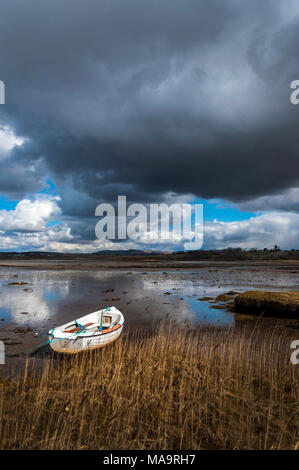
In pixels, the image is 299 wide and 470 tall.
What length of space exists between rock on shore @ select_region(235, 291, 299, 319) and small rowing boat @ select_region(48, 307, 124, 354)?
950cm

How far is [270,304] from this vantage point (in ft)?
58.2

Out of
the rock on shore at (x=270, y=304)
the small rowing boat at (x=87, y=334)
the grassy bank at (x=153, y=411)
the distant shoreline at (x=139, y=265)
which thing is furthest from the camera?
the distant shoreline at (x=139, y=265)

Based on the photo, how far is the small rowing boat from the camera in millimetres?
10625

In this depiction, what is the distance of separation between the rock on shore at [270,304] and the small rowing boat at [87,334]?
9498mm

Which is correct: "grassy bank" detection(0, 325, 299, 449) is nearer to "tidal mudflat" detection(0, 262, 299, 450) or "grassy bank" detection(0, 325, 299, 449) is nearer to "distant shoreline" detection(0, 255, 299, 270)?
"tidal mudflat" detection(0, 262, 299, 450)

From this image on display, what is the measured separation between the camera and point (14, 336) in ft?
46.7

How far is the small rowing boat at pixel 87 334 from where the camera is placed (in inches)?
418

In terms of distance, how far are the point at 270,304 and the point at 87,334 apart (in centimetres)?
1231

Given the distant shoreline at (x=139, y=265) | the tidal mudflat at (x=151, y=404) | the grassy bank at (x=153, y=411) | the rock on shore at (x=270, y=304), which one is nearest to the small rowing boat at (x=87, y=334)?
the tidal mudflat at (x=151, y=404)

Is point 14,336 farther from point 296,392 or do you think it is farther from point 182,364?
point 296,392

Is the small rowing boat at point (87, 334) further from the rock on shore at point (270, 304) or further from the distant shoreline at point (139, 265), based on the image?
the distant shoreline at point (139, 265)

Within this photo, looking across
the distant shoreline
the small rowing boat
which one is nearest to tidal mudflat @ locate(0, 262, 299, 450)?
the small rowing boat

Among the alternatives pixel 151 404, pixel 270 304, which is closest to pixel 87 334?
pixel 151 404
